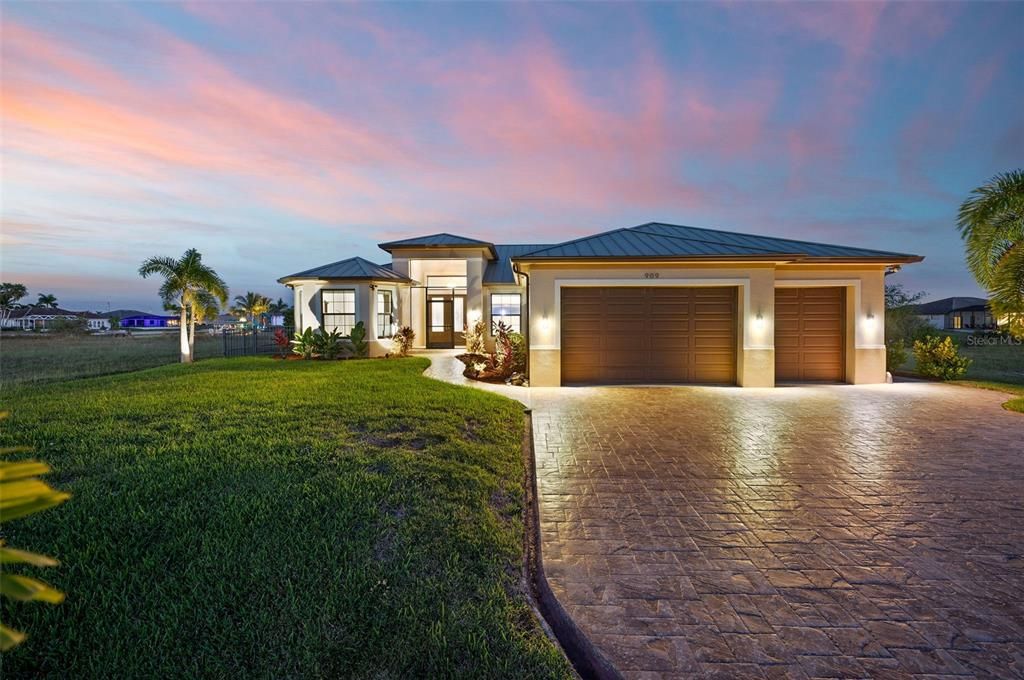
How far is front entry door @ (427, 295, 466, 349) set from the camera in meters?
20.0

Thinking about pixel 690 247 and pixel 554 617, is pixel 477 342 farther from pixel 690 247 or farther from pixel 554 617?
pixel 554 617

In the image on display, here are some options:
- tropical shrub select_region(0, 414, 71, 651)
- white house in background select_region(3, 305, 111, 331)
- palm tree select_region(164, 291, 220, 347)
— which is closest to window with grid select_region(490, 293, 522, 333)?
palm tree select_region(164, 291, 220, 347)

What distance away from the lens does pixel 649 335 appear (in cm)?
1141

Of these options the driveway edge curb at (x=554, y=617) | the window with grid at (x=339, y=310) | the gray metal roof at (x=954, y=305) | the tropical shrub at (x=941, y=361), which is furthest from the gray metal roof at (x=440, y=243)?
the gray metal roof at (x=954, y=305)

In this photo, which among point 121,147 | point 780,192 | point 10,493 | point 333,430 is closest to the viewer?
point 10,493

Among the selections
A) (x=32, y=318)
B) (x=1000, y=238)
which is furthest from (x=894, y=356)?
(x=32, y=318)

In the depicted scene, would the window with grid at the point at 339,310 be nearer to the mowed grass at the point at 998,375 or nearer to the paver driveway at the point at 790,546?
the paver driveway at the point at 790,546

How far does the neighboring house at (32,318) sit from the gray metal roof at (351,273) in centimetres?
7145

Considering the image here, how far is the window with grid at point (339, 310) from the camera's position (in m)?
16.5

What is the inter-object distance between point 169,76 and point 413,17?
5075 mm

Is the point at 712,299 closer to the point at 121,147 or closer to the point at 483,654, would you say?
the point at 483,654

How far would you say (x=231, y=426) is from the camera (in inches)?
252

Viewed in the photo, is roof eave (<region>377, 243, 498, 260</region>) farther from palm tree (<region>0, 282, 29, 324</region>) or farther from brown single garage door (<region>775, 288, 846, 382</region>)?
palm tree (<region>0, 282, 29, 324</region>)

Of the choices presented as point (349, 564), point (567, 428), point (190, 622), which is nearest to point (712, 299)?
point (567, 428)
